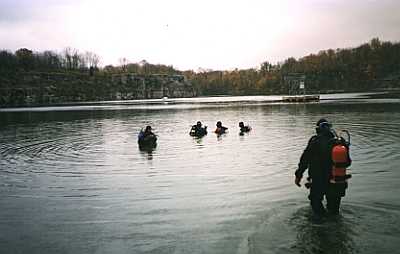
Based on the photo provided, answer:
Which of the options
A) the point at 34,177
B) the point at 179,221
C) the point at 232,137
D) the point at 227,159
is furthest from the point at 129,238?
the point at 232,137

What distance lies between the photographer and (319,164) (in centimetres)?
973

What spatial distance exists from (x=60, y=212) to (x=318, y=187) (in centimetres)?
656

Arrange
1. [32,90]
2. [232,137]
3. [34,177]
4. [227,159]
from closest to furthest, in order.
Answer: [34,177] → [227,159] → [232,137] → [32,90]

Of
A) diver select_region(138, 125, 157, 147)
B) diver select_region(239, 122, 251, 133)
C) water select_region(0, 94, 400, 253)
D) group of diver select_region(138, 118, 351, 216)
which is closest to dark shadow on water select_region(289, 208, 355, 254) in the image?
water select_region(0, 94, 400, 253)

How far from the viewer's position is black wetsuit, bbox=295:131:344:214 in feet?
31.6

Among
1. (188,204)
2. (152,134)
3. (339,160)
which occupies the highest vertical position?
(339,160)

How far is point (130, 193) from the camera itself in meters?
14.2

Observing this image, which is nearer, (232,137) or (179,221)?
(179,221)

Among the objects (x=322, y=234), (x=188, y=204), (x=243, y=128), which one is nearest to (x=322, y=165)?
(x=322, y=234)

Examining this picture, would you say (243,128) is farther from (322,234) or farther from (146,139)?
(322,234)

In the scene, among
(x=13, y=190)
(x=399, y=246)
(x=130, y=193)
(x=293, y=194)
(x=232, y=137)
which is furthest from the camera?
(x=232, y=137)

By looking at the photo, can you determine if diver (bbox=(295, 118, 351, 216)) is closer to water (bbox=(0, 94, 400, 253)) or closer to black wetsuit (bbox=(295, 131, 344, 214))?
black wetsuit (bbox=(295, 131, 344, 214))

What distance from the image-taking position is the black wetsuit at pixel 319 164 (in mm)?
9641

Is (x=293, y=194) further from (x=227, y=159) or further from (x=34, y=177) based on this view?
(x=34, y=177)
